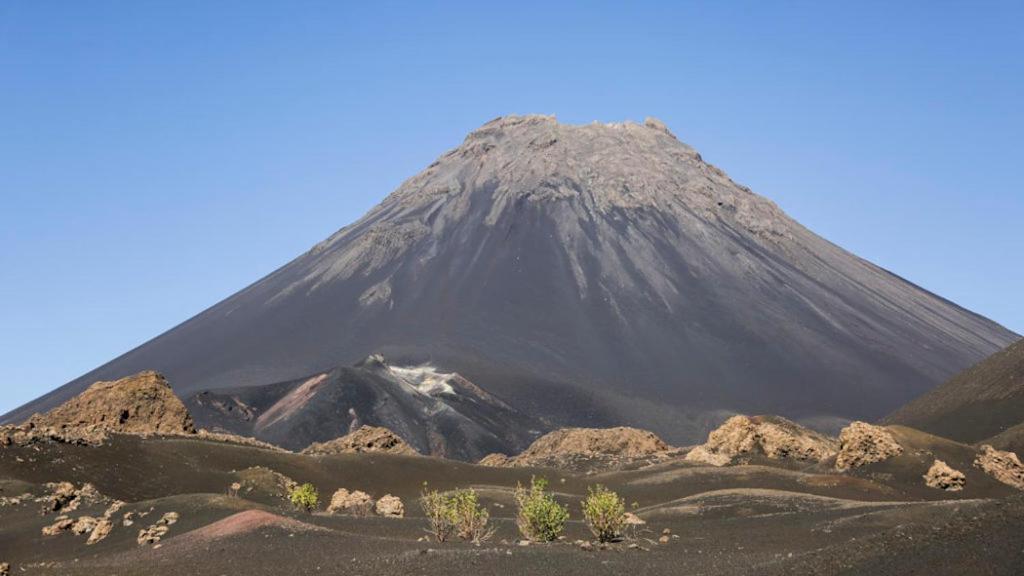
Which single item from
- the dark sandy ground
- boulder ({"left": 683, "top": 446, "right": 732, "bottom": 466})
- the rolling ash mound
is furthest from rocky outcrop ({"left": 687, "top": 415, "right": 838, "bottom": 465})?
the rolling ash mound

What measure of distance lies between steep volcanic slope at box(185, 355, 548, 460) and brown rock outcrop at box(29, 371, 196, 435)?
57.9m

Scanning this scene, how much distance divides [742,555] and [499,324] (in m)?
167

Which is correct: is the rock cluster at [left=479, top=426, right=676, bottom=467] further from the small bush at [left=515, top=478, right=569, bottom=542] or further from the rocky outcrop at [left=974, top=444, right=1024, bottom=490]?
the small bush at [left=515, top=478, right=569, bottom=542]

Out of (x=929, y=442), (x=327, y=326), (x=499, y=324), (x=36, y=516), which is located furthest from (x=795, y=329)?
(x=36, y=516)

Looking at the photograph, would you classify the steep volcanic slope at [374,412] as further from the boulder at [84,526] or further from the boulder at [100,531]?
the boulder at [100,531]

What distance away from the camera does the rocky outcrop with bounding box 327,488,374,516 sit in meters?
42.1

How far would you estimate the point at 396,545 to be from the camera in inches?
1054

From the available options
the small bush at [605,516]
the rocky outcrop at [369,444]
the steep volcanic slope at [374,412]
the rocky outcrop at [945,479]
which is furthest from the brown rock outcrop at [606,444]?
the small bush at [605,516]

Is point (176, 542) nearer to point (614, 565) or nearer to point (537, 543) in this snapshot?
point (537, 543)

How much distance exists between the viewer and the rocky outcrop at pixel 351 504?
4212cm

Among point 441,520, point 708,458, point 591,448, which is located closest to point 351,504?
point 441,520

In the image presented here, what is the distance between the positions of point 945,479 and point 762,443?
14.3 m

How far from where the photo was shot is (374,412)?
126 m

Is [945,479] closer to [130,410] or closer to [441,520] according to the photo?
[441,520]
